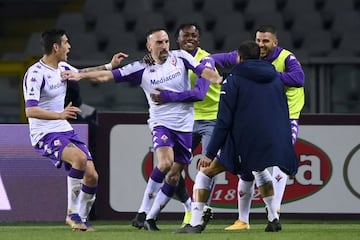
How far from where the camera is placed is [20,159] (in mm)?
13305

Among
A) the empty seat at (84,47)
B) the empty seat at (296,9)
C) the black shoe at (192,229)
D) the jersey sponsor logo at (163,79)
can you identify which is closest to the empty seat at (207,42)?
the empty seat at (296,9)

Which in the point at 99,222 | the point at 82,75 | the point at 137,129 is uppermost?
the point at 82,75

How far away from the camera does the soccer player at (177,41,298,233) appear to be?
1018cm

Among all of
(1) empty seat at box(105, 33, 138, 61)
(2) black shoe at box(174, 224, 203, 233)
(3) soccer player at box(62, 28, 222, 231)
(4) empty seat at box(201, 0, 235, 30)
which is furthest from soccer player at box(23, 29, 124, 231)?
(4) empty seat at box(201, 0, 235, 30)

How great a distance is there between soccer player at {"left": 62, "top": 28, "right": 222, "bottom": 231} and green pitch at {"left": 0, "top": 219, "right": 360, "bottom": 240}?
1.31 ft

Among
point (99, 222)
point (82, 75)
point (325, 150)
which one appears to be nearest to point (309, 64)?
point (325, 150)

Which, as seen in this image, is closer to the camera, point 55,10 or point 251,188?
point 251,188

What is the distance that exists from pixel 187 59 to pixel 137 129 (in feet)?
7.66

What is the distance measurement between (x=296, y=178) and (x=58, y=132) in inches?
133

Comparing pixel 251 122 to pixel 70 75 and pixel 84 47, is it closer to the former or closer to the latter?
pixel 70 75

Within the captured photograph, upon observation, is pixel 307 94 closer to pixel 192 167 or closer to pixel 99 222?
pixel 192 167

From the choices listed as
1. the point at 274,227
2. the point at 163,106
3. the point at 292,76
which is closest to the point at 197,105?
the point at 163,106

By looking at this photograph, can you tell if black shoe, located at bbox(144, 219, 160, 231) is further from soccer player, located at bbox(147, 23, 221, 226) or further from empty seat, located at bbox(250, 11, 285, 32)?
empty seat, located at bbox(250, 11, 285, 32)

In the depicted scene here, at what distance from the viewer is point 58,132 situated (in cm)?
1116
